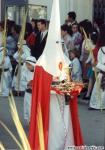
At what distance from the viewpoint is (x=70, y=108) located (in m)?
6.94

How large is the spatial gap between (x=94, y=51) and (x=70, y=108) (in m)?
4.94

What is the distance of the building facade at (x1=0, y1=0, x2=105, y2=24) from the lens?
16.6m

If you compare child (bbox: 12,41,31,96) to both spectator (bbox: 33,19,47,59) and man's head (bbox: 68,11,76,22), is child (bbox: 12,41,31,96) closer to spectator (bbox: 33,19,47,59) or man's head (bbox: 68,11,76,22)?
spectator (bbox: 33,19,47,59)

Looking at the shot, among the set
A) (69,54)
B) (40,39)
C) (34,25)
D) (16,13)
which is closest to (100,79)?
(69,54)

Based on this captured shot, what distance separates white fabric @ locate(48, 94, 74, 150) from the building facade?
9501 mm

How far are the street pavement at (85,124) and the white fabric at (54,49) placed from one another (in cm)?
178

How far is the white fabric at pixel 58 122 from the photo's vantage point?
269 inches

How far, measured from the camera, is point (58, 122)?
6.84 meters

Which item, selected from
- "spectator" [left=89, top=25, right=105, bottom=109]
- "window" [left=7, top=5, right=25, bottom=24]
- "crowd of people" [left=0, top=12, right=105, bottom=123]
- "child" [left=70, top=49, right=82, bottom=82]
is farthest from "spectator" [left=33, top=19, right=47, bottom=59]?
"window" [left=7, top=5, right=25, bottom=24]

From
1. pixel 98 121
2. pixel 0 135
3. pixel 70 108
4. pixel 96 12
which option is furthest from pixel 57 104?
pixel 96 12

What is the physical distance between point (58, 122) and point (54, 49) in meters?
0.85

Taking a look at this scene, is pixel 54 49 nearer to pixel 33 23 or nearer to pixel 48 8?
pixel 33 23

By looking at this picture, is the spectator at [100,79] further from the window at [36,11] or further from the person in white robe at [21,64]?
the window at [36,11]

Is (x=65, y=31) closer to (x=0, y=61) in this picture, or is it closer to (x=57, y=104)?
(x=0, y=61)
